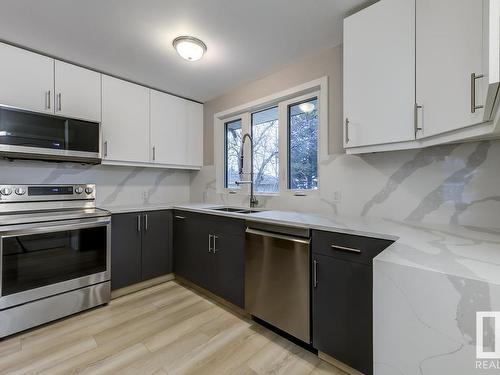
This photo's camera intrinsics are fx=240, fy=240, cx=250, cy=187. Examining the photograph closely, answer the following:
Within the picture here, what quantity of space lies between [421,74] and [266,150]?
1.56 meters

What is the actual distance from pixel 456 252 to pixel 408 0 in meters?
1.39

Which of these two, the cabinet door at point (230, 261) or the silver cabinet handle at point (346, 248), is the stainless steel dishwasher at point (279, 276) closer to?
the cabinet door at point (230, 261)

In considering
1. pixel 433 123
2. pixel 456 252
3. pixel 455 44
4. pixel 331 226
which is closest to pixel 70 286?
pixel 331 226

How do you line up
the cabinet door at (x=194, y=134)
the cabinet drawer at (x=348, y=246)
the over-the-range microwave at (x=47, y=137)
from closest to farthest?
the cabinet drawer at (x=348, y=246) → the over-the-range microwave at (x=47, y=137) → the cabinet door at (x=194, y=134)

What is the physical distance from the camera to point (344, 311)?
54.6 inches

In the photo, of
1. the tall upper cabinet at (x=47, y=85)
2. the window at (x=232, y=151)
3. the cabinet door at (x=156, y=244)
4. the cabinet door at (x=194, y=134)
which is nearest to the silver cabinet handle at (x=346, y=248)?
the window at (x=232, y=151)

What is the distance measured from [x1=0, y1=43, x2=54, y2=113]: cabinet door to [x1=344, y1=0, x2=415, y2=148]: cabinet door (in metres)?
2.44

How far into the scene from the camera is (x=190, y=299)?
2.34m

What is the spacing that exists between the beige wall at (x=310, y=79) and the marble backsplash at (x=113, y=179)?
4.06ft

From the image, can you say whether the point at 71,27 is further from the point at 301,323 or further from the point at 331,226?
the point at 301,323

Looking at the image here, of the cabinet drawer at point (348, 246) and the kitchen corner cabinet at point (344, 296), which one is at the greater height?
the cabinet drawer at point (348, 246)

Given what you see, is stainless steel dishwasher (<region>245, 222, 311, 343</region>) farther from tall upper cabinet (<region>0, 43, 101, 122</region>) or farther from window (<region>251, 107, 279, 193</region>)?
tall upper cabinet (<region>0, 43, 101, 122</region>)

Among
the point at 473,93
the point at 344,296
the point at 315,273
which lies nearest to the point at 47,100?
the point at 315,273

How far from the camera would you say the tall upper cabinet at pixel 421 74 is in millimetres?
1002
